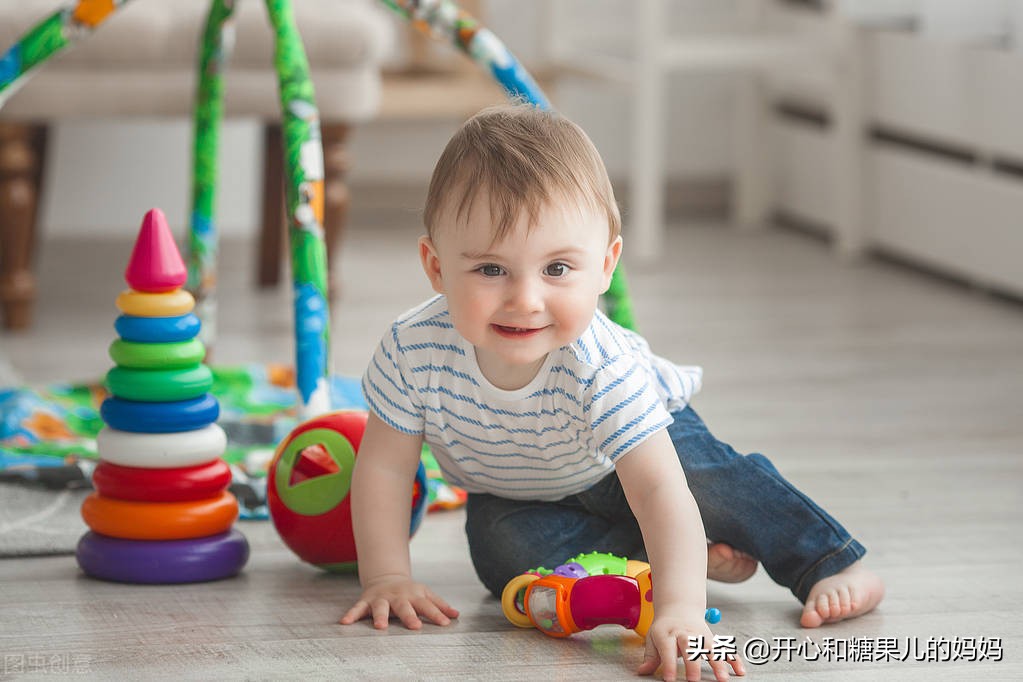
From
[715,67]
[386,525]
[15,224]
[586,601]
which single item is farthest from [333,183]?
[586,601]

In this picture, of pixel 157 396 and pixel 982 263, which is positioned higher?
pixel 157 396

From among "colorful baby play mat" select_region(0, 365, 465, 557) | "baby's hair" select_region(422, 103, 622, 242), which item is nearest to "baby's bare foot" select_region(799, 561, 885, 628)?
"baby's hair" select_region(422, 103, 622, 242)

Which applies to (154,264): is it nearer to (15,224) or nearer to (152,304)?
(152,304)

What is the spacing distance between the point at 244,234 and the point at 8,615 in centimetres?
195

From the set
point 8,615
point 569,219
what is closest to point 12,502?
point 8,615

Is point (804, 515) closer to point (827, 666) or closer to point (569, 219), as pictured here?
point (827, 666)

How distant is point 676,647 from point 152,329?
484mm

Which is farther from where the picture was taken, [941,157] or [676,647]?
[941,157]

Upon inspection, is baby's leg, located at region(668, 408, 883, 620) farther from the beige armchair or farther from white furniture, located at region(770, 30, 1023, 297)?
white furniture, located at region(770, 30, 1023, 297)

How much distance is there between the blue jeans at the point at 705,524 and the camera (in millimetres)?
1118

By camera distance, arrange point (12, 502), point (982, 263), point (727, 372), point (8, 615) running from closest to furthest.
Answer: point (8, 615), point (12, 502), point (727, 372), point (982, 263)

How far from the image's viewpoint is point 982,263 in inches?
99.0

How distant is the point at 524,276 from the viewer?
0.99 metres

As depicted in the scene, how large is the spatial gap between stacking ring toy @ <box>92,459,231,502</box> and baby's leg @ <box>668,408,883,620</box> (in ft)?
1.27
